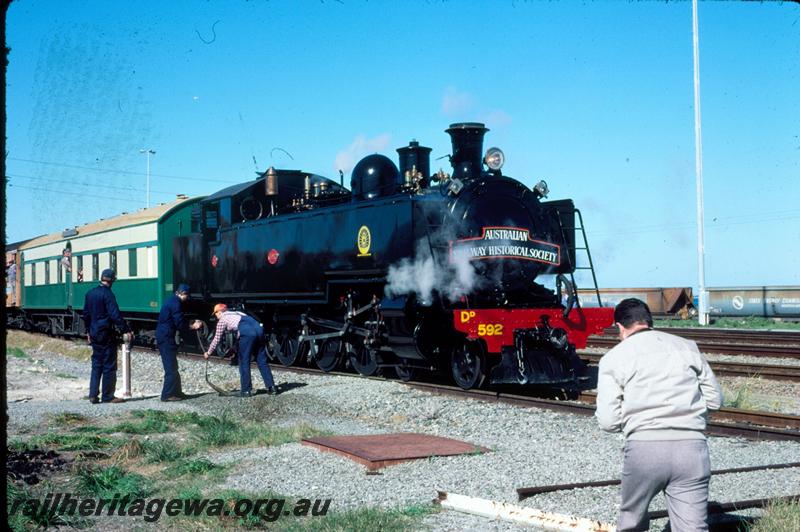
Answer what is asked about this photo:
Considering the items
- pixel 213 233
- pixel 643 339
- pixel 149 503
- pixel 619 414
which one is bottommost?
pixel 149 503

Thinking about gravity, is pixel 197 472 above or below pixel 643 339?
below

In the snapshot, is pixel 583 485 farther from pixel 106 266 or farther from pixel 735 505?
pixel 106 266

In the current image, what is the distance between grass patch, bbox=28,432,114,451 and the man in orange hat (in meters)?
3.28

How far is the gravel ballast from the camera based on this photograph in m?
5.47

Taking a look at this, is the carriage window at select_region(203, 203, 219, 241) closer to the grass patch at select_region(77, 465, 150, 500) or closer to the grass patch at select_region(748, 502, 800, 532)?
the grass patch at select_region(77, 465, 150, 500)

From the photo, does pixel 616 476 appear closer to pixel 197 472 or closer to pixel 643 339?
pixel 643 339

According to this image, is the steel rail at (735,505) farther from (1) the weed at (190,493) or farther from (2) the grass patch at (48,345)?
(2) the grass patch at (48,345)

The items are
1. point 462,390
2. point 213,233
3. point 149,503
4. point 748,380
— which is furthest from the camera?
point 213,233

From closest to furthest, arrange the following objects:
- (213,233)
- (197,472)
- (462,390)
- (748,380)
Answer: (197,472), (462,390), (748,380), (213,233)

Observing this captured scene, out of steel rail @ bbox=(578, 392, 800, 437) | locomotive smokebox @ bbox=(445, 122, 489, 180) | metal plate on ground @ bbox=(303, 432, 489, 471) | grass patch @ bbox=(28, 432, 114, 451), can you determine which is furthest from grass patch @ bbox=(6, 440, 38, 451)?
locomotive smokebox @ bbox=(445, 122, 489, 180)

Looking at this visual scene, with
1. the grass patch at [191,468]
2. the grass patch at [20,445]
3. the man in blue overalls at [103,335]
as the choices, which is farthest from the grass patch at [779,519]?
the man in blue overalls at [103,335]

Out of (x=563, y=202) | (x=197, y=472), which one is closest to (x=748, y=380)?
(x=563, y=202)

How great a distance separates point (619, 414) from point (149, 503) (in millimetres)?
3367

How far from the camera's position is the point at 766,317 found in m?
29.1
